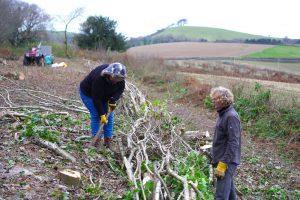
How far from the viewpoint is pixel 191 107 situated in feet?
40.0

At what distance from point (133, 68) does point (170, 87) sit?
4.04 m

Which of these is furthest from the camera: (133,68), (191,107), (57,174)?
(133,68)

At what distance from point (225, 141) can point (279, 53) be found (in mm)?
26667

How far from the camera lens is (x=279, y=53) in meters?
28.5

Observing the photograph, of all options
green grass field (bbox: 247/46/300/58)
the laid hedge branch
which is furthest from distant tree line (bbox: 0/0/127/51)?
the laid hedge branch

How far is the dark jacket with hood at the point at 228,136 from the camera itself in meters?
3.77

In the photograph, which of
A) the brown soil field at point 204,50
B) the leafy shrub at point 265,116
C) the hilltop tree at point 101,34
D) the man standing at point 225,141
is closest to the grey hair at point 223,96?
the man standing at point 225,141

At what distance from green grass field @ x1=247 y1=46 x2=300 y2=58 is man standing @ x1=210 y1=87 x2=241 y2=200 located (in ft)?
80.2

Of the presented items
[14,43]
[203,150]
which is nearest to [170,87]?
[203,150]

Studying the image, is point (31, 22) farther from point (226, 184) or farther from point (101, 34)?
point (226, 184)

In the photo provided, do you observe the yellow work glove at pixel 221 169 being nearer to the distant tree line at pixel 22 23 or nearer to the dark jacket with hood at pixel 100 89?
the dark jacket with hood at pixel 100 89

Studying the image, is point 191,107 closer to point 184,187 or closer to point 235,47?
point 184,187

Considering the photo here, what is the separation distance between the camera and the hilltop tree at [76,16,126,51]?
29.7 m

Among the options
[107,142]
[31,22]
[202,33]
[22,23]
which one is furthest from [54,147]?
[202,33]
